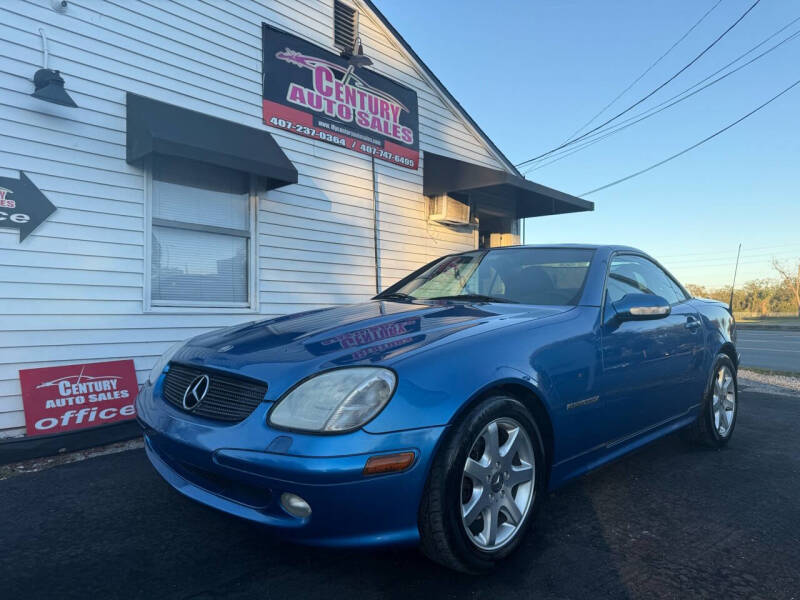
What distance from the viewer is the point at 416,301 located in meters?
3.40

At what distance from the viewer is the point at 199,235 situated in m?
5.62

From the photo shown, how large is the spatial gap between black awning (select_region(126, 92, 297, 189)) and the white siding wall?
0.56 feet

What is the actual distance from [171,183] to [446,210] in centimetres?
415

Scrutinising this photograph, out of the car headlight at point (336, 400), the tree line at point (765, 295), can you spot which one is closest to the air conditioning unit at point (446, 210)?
the car headlight at point (336, 400)

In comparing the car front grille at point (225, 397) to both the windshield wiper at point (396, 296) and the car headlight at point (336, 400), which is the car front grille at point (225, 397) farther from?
the windshield wiper at point (396, 296)

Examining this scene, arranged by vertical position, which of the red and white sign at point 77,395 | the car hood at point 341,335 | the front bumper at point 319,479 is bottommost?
the red and white sign at point 77,395

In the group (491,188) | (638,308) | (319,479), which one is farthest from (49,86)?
(491,188)

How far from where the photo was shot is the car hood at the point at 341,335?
213cm

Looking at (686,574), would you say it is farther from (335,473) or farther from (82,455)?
(82,455)

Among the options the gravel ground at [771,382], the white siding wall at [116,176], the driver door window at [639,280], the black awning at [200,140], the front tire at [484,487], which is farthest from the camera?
the gravel ground at [771,382]

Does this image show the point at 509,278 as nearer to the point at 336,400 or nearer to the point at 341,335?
the point at 341,335

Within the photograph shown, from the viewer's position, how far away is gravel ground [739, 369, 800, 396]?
6.81 metres

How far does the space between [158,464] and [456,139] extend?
7.56 m

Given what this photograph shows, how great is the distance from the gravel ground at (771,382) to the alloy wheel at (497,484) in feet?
19.5
